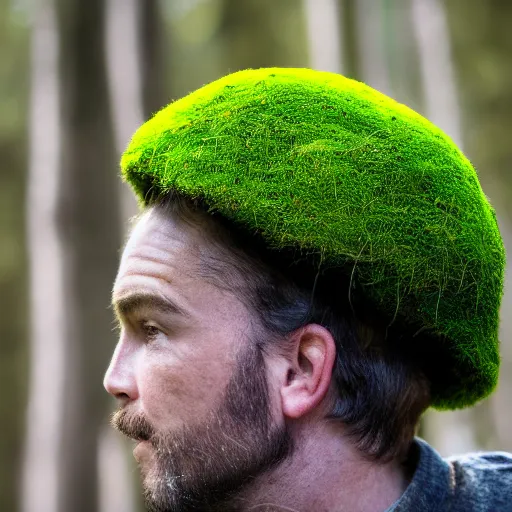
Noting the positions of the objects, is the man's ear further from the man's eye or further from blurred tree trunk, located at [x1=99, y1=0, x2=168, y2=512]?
blurred tree trunk, located at [x1=99, y1=0, x2=168, y2=512]

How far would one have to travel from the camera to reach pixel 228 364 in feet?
4.21

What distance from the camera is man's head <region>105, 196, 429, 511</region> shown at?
127cm

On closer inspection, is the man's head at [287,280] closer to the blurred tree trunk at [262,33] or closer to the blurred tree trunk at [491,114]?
the blurred tree trunk at [491,114]

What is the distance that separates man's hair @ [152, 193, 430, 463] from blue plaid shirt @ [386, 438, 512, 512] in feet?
0.26

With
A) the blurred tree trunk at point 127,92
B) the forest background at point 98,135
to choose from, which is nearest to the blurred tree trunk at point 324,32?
the forest background at point 98,135

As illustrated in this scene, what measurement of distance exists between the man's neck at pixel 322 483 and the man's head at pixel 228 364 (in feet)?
0.06

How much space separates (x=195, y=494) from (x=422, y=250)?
0.57 m

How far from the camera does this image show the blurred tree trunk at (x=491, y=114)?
3.58m

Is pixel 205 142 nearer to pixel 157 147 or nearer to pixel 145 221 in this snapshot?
pixel 157 147

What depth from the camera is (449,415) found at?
3719mm

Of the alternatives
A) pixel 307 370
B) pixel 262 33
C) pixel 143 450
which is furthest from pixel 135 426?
pixel 262 33

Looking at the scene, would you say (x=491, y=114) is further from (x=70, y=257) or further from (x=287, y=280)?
(x=287, y=280)

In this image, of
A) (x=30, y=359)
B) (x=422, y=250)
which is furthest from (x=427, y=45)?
(x=422, y=250)

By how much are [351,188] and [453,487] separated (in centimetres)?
63
